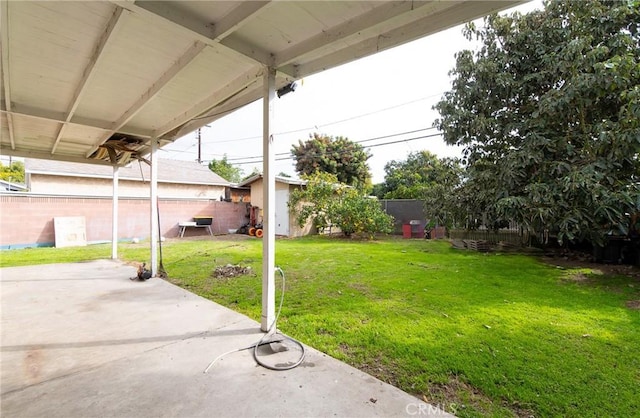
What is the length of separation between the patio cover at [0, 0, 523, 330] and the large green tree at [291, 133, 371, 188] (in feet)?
50.2

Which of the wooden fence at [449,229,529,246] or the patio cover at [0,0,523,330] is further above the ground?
the patio cover at [0,0,523,330]

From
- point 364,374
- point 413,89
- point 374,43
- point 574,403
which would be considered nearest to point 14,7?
point 374,43

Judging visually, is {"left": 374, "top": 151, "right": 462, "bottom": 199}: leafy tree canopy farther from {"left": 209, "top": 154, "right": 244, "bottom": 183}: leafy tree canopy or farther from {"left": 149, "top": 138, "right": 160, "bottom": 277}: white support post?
{"left": 209, "top": 154, "right": 244, "bottom": 183}: leafy tree canopy

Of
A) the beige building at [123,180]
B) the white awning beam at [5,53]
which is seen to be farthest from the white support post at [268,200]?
the beige building at [123,180]

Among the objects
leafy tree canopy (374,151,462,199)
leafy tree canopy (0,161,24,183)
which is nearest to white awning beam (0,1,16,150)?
leafy tree canopy (374,151,462,199)

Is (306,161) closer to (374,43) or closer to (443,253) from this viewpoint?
(443,253)

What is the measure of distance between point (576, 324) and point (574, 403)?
1636 millimetres

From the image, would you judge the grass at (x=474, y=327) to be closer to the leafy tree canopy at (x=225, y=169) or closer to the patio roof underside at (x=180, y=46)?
the patio roof underside at (x=180, y=46)

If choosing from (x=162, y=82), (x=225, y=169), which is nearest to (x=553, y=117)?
(x=162, y=82)

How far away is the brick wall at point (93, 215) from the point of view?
866 centimetres

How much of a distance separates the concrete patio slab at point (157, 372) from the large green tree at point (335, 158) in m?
16.2

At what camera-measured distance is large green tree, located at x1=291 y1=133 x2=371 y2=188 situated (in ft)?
63.1

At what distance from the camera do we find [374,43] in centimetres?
226

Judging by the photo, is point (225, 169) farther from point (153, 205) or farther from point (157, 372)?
point (157, 372)
